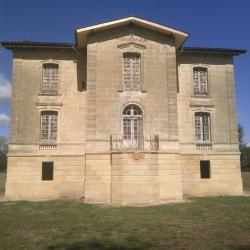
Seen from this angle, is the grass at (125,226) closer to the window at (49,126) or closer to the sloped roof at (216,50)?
the window at (49,126)

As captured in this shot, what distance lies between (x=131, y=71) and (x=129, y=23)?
2987mm

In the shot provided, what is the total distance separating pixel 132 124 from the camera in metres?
19.4

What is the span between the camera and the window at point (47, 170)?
2058cm

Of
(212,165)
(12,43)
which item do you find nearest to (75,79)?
(12,43)

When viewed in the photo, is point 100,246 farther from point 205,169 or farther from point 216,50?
point 216,50

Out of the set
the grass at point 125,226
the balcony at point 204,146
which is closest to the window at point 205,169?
the balcony at point 204,146

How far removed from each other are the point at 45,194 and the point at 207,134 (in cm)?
1124

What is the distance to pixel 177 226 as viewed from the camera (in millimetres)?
11953

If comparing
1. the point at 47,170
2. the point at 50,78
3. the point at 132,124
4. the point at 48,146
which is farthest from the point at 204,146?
the point at 50,78

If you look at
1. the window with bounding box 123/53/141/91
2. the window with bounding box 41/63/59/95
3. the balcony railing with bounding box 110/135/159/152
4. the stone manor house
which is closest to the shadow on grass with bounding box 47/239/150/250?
the stone manor house

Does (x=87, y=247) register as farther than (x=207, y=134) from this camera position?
No

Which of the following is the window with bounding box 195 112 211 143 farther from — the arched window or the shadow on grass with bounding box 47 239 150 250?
the shadow on grass with bounding box 47 239 150 250

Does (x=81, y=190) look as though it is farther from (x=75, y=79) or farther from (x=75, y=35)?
(x=75, y=35)

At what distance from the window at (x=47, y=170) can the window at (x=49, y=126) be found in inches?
57.3
